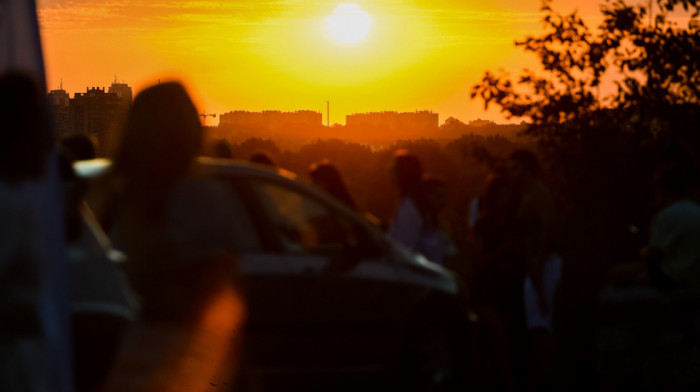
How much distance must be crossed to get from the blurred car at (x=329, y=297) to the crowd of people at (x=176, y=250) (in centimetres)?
31

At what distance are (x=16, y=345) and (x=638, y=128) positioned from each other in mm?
11019

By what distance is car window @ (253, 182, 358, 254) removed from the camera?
781 centimetres

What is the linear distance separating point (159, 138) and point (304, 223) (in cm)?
231

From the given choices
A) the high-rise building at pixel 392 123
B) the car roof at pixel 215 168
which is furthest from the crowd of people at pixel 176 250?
the high-rise building at pixel 392 123

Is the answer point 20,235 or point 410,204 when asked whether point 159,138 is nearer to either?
point 20,235

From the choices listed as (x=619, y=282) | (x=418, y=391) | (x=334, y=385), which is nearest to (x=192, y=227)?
(x=334, y=385)

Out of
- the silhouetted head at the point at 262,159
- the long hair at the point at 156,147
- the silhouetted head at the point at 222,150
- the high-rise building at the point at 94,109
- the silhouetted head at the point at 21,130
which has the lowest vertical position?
the high-rise building at the point at 94,109

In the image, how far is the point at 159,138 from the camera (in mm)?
5984

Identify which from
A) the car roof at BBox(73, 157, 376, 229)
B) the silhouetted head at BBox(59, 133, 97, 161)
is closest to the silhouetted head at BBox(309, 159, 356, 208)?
the car roof at BBox(73, 157, 376, 229)

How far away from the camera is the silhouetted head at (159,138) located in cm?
589

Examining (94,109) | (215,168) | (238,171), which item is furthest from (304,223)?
(94,109)

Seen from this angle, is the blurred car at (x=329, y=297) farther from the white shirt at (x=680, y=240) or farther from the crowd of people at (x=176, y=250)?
the white shirt at (x=680, y=240)

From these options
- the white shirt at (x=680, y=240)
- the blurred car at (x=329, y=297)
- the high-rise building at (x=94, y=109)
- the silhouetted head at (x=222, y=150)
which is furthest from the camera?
the high-rise building at (x=94, y=109)

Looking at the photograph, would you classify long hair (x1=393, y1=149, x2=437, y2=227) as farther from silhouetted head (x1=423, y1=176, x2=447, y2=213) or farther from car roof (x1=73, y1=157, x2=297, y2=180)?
car roof (x1=73, y1=157, x2=297, y2=180)
